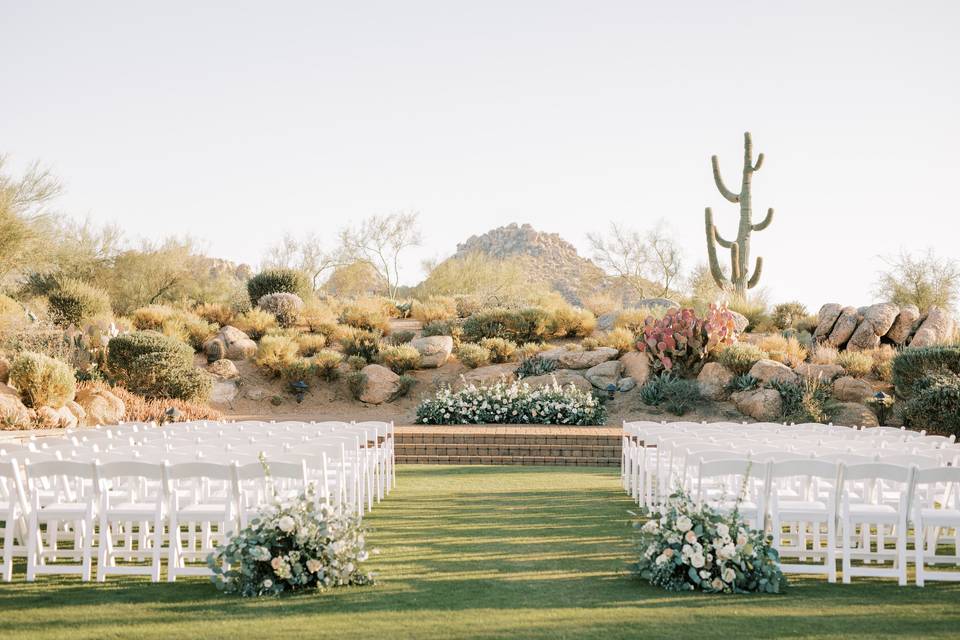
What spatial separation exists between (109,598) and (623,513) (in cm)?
547

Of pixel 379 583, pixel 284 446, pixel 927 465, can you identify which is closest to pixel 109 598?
pixel 379 583

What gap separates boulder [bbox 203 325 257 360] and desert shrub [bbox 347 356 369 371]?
8.60 feet

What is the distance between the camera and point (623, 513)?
966cm

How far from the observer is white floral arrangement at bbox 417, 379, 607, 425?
17953mm

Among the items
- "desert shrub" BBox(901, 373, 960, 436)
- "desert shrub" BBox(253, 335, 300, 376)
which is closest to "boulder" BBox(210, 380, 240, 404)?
"desert shrub" BBox(253, 335, 300, 376)

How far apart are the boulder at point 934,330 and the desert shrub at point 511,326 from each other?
30.8ft

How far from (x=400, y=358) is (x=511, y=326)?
3.86 m

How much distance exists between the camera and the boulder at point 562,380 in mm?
20922

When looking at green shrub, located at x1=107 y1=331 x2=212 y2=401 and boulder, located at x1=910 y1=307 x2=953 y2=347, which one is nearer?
green shrub, located at x1=107 y1=331 x2=212 y2=401

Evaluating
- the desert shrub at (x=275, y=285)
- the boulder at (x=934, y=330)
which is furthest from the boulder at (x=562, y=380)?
the desert shrub at (x=275, y=285)

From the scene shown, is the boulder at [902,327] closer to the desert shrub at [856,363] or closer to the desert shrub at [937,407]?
the desert shrub at [856,363]

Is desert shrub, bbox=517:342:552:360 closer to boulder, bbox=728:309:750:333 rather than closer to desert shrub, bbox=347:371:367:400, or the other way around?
desert shrub, bbox=347:371:367:400

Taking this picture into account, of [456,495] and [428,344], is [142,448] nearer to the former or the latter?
[456,495]

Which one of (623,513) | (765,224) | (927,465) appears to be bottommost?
(623,513)
